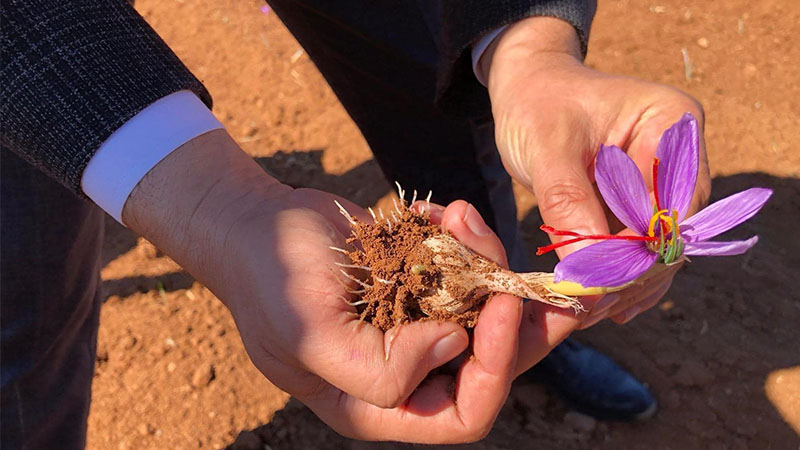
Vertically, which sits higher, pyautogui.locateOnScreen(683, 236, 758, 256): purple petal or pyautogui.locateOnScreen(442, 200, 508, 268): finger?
pyautogui.locateOnScreen(683, 236, 758, 256): purple petal

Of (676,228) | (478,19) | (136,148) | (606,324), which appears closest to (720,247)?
(676,228)

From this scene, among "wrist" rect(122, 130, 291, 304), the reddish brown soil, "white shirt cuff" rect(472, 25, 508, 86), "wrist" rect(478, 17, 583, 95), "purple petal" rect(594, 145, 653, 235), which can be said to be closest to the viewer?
"purple petal" rect(594, 145, 653, 235)

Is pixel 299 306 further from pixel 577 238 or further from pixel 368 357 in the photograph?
pixel 577 238

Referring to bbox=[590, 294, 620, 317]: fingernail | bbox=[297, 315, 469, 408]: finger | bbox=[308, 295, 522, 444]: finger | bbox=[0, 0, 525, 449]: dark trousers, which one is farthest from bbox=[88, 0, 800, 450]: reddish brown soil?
bbox=[297, 315, 469, 408]: finger

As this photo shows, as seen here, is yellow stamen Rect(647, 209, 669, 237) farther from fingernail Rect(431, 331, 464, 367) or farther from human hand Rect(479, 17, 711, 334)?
fingernail Rect(431, 331, 464, 367)

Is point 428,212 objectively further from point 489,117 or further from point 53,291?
point 53,291

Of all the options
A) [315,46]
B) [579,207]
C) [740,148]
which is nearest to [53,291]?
[315,46]

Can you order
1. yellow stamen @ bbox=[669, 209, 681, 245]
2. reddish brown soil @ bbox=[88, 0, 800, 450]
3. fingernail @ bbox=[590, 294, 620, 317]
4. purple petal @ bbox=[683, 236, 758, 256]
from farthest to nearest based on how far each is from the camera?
reddish brown soil @ bbox=[88, 0, 800, 450] < fingernail @ bbox=[590, 294, 620, 317] < yellow stamen @ bbox=[669, 209, 681, 245] < purple petal @ bbox=[683, 236, 758, 256]
